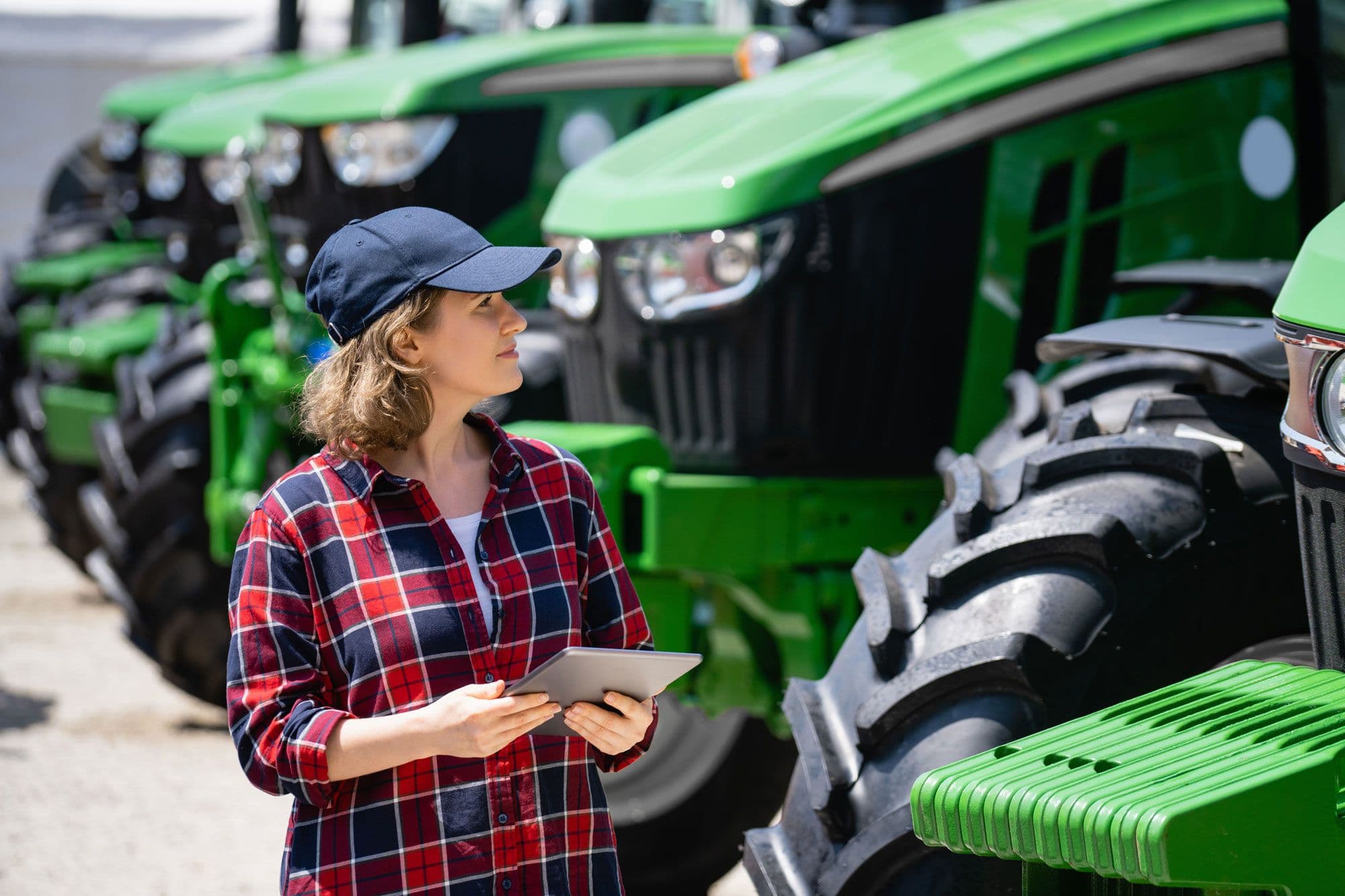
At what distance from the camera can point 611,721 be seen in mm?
2070

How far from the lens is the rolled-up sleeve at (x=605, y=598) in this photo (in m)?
2.31

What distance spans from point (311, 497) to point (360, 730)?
29cm

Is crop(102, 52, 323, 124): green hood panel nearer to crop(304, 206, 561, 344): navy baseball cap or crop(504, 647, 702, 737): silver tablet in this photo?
crop(304, 206, 561, 344): navy baseball cap

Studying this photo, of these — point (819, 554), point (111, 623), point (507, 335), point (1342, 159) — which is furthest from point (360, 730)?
point (111, 623)

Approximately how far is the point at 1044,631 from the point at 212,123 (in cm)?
656

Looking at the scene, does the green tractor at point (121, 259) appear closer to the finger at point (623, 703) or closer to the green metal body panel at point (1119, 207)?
the green metal body panel at point (1119, 207)

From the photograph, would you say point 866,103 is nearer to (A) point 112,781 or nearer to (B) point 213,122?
(A) point 112,781

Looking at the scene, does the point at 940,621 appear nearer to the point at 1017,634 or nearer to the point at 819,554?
the point at 1017,634

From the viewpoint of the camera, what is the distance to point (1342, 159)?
11.4ft

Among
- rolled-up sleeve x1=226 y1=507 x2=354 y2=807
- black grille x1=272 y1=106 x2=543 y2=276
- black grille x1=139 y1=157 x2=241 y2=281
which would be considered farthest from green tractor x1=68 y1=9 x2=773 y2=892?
rolled-up sleeve x1=226 y1=507 x2=354 y2=807

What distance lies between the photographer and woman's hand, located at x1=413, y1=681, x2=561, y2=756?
1977 mm

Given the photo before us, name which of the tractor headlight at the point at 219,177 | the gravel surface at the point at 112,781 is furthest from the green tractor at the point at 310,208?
the tractor headlight at the point at 219,177

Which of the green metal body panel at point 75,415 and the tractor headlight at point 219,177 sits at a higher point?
the tractor headlight at point 219,177

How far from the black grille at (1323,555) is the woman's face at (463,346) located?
93 cm
